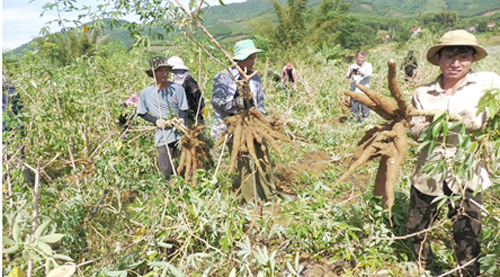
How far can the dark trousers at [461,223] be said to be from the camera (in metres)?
1.49

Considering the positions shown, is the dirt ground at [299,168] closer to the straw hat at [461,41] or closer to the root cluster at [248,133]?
the root cluster at [248,133]

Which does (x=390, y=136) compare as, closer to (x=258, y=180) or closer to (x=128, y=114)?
(x=258, y=180)

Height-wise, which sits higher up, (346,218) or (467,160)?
(467,160)

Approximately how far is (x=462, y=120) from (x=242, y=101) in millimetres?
1260

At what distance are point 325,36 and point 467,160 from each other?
66.9ft

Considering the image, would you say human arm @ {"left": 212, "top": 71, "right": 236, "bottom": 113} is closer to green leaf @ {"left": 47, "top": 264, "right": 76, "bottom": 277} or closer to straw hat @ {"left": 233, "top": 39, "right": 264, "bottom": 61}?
straw hat @ {"left": 233, "top": 39, "right": 264, "bottom": 61}

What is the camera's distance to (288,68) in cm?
568

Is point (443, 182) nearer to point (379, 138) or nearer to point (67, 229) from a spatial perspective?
point (379, 138)

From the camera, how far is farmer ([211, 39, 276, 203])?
90.0 inches

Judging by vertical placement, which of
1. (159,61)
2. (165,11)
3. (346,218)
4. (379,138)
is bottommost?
(346,218)

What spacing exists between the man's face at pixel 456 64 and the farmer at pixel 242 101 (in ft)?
3.76

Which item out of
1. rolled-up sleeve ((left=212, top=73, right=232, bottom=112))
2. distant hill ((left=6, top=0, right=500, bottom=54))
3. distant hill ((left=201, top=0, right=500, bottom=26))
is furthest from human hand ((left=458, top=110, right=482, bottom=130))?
distant hill ((left=201, top=0, right=500, bottom=26))

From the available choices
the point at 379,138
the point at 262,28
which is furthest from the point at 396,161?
the point at 262,28

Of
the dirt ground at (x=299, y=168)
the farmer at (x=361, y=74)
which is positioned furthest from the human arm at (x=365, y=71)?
the dirt ground at (x=299, y=168)
